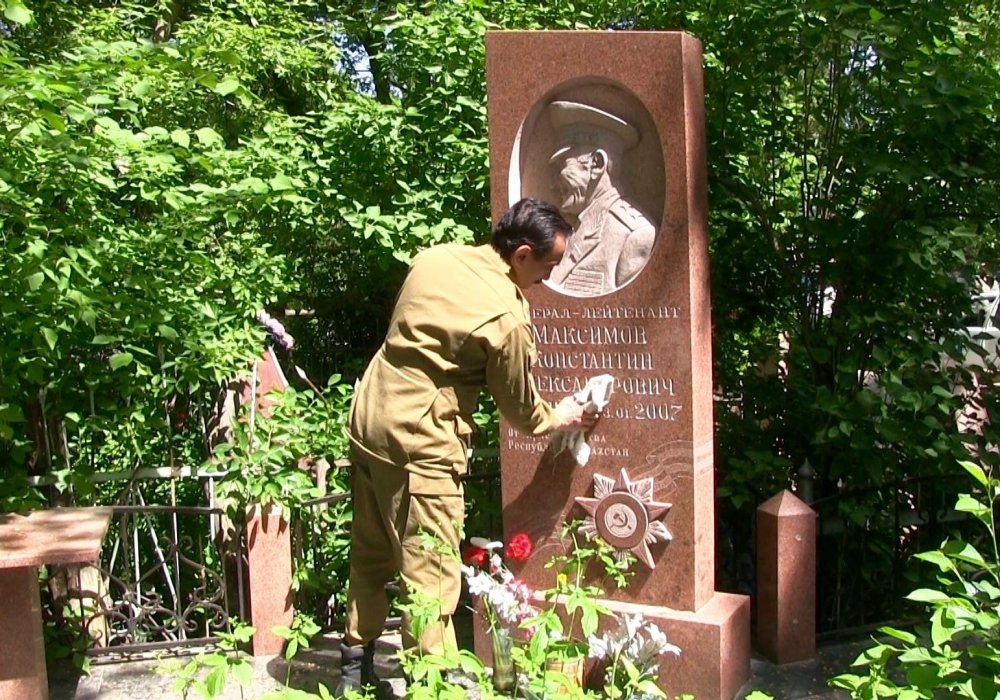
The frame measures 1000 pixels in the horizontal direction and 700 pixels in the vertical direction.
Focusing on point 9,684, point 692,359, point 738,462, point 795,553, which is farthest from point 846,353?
point 9,684

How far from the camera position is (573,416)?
3.81 m

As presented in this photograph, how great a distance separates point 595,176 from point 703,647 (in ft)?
5.80

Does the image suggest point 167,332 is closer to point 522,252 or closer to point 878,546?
point 522,252

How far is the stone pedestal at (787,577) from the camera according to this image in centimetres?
419

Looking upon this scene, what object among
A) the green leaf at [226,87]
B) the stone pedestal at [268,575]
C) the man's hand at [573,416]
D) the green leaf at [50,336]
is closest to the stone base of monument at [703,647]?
the man's hand at [573,416]

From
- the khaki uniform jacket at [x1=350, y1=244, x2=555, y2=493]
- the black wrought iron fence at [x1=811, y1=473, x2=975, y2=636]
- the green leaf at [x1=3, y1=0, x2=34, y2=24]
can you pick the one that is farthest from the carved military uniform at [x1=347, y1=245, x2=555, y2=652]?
the black wrought iron fence at [x1=811, y1=473, x2=975, y2=636]

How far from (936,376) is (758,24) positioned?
71.0 inches

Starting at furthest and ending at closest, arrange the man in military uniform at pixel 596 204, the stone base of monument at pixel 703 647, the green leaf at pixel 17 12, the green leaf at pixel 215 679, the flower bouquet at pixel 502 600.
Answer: the man in military uniform at pixel 596 204, the stone base of monument at pixel 703 647, the flower bouquet at pixel 502 600, the green leaf at pixel 17 12, the green leaf at pixel 215 679

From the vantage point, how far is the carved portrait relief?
3.85m

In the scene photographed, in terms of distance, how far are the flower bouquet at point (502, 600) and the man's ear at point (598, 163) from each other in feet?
4.48

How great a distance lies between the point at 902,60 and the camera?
14.7ft

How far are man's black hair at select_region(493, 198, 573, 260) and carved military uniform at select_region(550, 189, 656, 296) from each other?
0.47 metres

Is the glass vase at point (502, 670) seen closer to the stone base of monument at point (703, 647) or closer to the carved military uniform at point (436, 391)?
the carved military uniform at point (436, 391)

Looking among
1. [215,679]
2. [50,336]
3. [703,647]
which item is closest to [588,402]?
[703,647]
